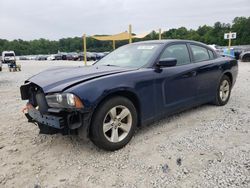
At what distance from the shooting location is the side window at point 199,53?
465cm

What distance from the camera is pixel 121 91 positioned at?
327 centimetres

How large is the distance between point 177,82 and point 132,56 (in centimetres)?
88

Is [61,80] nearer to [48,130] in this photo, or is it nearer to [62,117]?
[62,117]

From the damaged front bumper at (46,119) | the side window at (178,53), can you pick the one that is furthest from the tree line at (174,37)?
the damaged front bumper at (46,119)

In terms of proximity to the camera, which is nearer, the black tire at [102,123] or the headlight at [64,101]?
the headlight at [64,101]

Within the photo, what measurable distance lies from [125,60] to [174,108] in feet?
3.77

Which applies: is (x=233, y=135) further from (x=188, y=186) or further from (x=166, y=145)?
(x=188, y=186)

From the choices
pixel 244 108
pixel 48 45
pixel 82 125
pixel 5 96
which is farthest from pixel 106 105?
pixel 48 45

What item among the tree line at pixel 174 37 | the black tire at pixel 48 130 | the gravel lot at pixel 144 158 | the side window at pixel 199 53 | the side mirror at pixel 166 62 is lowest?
the gravel lot at pixel 144 158

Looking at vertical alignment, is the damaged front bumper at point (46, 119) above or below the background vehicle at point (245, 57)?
below

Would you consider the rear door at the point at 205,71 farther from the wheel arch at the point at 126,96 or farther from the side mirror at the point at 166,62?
the wheel arch at the point at 126,96

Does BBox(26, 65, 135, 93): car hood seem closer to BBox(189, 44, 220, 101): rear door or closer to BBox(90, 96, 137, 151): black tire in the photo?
BBox(90, 96, 137, 151): black tire

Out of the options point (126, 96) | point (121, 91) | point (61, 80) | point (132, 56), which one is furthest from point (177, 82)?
point (61, 80)

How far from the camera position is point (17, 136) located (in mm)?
3883
